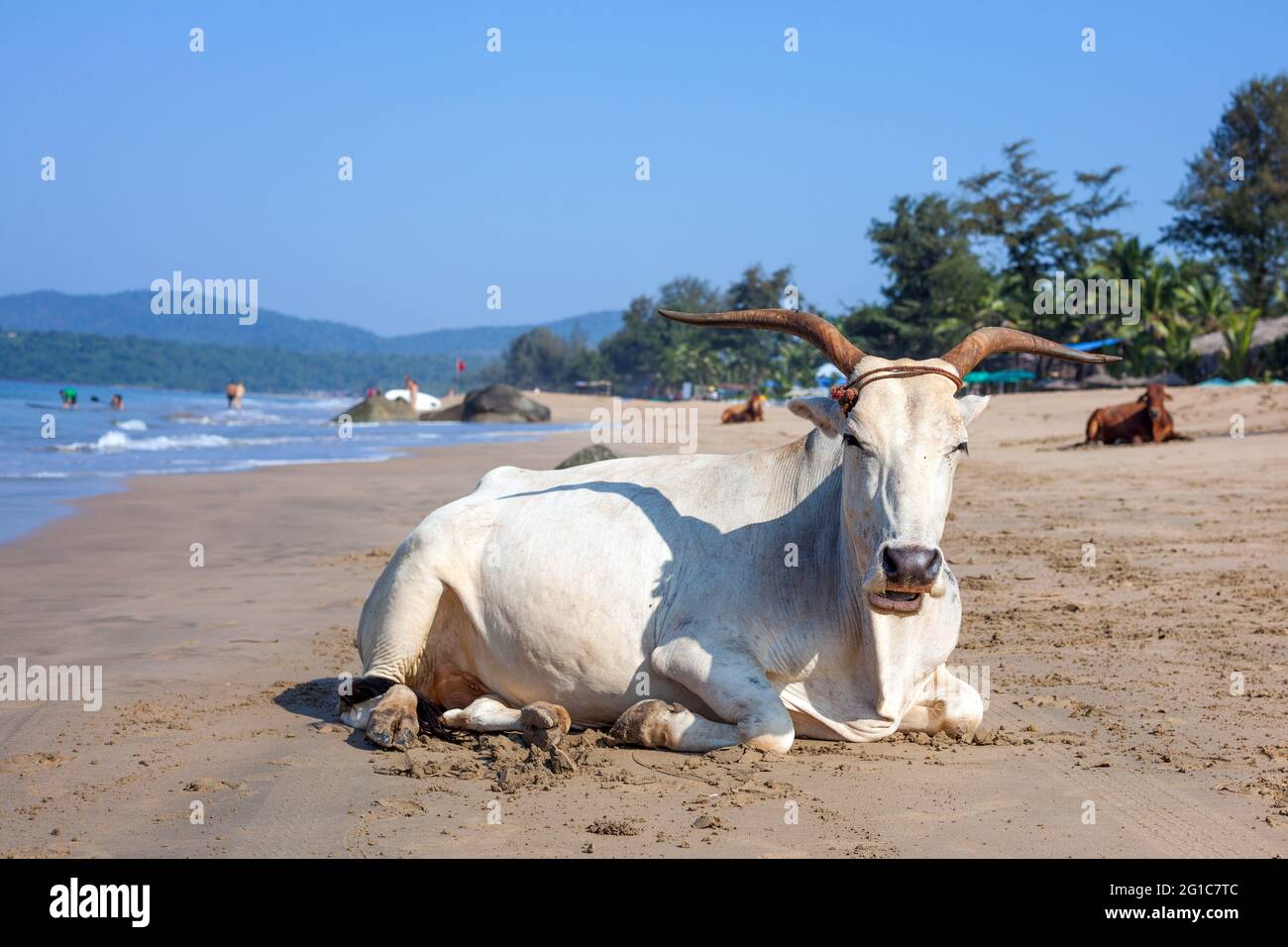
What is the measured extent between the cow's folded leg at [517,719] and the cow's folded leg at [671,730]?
285mm

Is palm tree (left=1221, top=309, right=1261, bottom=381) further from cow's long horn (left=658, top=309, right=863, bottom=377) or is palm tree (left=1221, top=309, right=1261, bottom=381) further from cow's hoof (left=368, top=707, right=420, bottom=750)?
cow's hoof (left=368, top=707, right=420, bottom=750)

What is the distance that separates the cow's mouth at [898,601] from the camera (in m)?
4.79

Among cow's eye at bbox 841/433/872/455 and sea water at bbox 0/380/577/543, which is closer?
cow's eye at bbox 841/433/872/455

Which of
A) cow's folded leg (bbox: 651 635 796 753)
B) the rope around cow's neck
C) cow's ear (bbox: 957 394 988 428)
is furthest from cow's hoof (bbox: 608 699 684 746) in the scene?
cow's ear (bbox: 957 394 988 428)

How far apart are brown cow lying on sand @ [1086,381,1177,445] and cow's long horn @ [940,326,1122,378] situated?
1789 centimetres

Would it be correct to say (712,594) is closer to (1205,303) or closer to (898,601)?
(898,601)

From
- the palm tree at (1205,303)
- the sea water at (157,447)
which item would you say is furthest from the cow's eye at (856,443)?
the palm tree at (1205,303)

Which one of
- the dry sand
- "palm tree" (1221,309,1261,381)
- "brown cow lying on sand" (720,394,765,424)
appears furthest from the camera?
"brown cow lying on sand" (720,394,765,424)

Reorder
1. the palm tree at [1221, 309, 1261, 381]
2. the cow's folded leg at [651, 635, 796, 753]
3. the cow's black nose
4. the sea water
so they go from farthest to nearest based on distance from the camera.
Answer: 1. the palm tree at [1221, 309, 1261, 381]
2. the sea water
3. the cow's folded leg at [651, 635, 796, 753]
4. the cow's black nose

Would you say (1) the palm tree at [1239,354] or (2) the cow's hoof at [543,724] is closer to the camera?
(2) the cow's hoof at [543,724]

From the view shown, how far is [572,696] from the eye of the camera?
6.06 metres

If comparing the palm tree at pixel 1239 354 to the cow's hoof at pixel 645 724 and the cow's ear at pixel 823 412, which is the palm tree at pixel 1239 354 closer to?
the cow's ear at pixel 823 412

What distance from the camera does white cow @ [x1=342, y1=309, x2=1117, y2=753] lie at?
514cm

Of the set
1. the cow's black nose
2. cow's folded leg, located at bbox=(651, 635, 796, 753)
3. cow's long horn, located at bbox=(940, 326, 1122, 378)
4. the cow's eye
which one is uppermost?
cow's long horn, located at bbox=(940, 326, 1122, 378)
